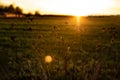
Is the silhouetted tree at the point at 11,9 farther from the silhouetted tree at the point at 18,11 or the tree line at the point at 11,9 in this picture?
the silhouetted tree at the point at 18,11

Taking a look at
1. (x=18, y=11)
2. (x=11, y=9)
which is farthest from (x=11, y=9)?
(x=18, y=11)

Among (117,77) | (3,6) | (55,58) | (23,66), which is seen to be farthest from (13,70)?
A: (3,6)

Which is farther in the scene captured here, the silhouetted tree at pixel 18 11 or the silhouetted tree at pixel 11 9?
the silhouetted tree at pixel 11 9

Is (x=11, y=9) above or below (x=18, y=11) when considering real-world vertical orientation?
above

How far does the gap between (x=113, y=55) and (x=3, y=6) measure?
100 m

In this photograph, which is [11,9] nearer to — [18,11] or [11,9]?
[11,9]

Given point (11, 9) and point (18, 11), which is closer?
point (11, 9)

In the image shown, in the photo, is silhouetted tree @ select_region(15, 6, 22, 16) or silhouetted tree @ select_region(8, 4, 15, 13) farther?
silhouetted tree @ select_region(8, 4, 15, 13)

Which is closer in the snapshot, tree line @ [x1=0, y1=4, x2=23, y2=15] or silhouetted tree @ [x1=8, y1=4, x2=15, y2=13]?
tree line @ [x1=0, y1=4, x2=23, y2=15]

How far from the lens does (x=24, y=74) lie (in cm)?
847

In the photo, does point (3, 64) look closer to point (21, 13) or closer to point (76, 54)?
point (76, 54)

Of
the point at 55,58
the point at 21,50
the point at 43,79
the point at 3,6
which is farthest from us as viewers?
the point at 3,6

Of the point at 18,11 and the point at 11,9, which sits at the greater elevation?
the point at 11,9

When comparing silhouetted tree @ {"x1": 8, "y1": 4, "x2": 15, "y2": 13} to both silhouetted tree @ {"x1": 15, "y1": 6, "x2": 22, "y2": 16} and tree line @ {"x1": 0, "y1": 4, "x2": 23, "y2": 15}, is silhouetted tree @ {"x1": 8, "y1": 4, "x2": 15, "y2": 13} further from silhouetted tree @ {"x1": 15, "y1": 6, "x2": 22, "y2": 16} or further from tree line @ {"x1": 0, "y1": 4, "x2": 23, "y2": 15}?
silhouetted tree @ {"x1": 15, "y1": 6, "x2": 22, "y2": 16}
